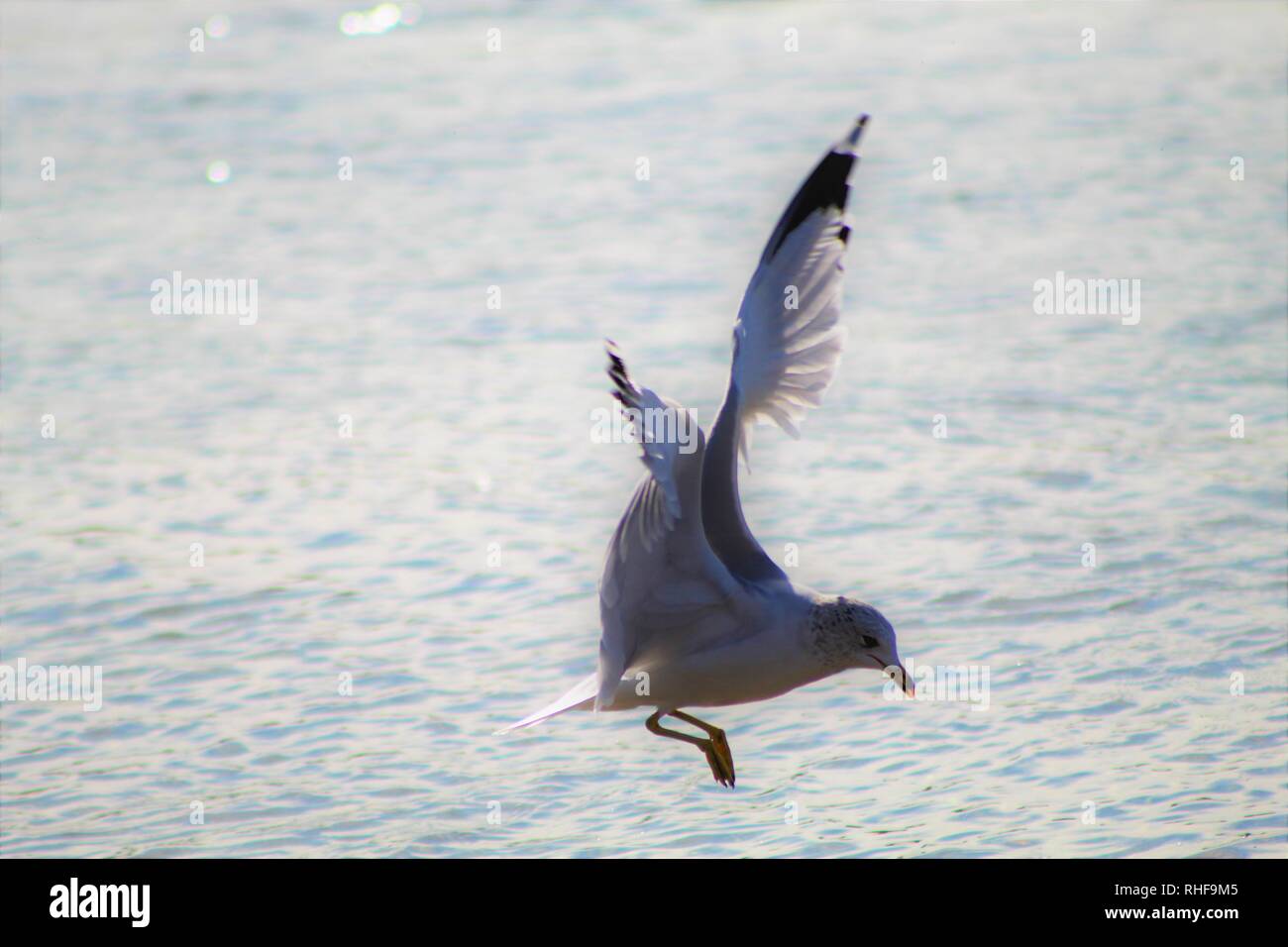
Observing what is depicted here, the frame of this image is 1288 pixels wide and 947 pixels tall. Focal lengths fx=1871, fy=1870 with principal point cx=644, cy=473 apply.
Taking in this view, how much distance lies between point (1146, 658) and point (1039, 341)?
4.20 metres

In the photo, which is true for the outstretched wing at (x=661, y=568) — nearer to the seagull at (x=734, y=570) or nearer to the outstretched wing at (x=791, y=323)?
the seagull at (x=734, y=570)

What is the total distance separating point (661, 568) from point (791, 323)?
1120mm

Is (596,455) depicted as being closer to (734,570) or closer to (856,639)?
(734,570)

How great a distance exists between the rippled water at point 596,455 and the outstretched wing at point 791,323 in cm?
117

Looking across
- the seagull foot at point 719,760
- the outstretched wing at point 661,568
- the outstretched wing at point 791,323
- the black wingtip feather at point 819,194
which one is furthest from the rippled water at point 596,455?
the black wingtip feather at point 819,194

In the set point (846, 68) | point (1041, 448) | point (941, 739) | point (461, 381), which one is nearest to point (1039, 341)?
point (1041, 448)

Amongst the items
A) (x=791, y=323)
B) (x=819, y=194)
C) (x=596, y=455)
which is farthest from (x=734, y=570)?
(x=596, y=455)

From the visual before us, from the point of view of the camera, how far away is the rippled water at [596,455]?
6383 millimetres

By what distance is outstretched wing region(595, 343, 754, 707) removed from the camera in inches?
174

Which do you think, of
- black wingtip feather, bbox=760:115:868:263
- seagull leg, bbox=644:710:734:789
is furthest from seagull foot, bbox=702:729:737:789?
black wingtip feather, bbox=760:115:868:263

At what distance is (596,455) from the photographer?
381 inches

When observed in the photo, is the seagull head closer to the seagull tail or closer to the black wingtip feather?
the seagull tail

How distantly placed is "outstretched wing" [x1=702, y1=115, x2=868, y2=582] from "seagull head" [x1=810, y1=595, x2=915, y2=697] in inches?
9.6

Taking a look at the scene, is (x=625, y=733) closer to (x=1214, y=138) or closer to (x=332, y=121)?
(x=1214, y=138)
